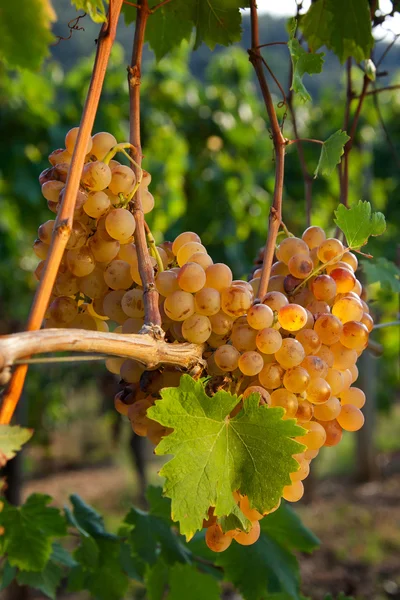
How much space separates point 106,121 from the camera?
12.0 feet

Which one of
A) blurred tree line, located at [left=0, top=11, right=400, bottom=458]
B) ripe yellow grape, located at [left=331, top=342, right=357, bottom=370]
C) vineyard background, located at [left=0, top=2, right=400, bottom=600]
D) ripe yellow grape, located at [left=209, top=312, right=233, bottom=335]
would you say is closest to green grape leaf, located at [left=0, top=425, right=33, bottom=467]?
ripe yellow grape, located at [left=209, top=312, right=233, bottom=335]

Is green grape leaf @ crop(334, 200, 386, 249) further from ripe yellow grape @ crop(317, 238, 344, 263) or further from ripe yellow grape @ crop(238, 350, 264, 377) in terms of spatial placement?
ripe yellow grape @ crop(238, 350, 264, 377)

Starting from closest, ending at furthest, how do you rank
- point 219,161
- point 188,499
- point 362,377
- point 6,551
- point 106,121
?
point 188,499, point 6,551, point 106,121, point 219,161, point 362,377

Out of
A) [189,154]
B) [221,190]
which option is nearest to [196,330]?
[221,190]

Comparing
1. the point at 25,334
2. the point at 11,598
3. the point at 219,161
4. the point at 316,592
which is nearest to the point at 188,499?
the point at 25,334

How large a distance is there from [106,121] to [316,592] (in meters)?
2.82

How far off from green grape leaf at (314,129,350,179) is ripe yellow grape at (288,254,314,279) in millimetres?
116

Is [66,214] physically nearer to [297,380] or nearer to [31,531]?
[297,380]

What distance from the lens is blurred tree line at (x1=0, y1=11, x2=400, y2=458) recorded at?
3.76 m

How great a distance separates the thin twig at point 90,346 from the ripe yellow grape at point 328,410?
0.15 m

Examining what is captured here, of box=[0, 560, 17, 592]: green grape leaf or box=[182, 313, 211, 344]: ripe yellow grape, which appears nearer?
box=[182, 313, 211, 344]: ripe yellow grape

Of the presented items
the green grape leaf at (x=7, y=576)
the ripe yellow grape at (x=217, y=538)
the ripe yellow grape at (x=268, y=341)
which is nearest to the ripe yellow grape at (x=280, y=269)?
the ripe yellow grape at (x=268, y=341)

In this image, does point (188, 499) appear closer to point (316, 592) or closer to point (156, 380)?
point (156, 380)

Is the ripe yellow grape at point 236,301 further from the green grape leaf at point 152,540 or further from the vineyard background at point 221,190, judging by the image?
the vineyard background at point 221,190
